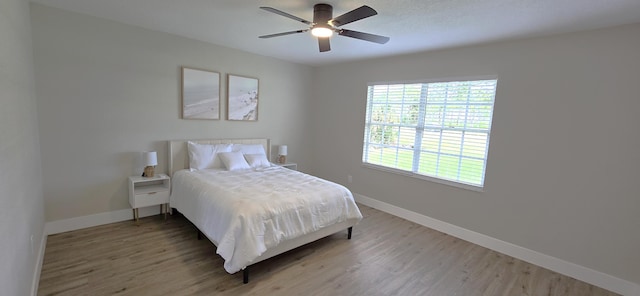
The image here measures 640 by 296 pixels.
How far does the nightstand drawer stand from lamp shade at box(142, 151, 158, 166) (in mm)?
367

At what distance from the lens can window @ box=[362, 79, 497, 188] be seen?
3.34 m

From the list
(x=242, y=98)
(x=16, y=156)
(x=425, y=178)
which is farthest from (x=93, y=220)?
(x=425, y=178)

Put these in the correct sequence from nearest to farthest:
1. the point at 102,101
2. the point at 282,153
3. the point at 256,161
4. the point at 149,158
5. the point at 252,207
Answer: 1. the point at 252,207
2. the point at 102,101
3. the point at 149,158
4. the point at 256,161
5. the point at 282,153

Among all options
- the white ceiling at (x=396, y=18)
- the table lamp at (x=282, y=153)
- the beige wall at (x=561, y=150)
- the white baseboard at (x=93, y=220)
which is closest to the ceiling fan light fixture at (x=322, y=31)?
the white ceiling at (x=396, y=18)

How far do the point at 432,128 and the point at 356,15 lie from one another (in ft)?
7.45

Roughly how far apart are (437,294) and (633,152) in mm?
2154

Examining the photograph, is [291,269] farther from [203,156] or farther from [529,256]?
[529,256]

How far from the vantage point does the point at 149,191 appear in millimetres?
3404

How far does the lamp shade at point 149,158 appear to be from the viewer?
335cm

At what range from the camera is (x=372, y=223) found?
3834 millimetres

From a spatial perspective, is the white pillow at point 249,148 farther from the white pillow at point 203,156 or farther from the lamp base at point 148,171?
the lamp base at point 148,171

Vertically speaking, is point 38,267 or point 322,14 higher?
point 322,14

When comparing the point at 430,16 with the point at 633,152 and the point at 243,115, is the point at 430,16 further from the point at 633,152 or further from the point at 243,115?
the point at 243,115

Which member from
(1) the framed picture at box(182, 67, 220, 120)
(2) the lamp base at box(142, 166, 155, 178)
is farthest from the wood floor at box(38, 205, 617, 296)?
(1) the framed picture at box(182, 67, 220, 120)
